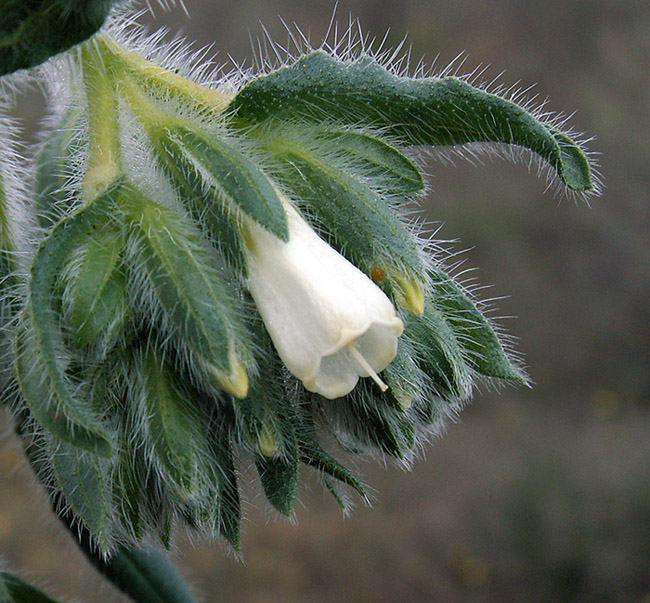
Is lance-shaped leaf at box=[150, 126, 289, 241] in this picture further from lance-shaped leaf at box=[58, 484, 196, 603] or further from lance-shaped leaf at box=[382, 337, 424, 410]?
lance-shaped leaf at box=[58, 484, 196, 603]

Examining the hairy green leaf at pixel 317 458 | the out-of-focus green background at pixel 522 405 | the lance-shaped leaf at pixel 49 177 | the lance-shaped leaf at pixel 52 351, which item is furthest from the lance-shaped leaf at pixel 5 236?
the out-of-focus green background at pixel 522 405

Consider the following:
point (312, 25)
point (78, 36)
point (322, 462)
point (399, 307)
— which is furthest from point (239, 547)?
point (312, 25)

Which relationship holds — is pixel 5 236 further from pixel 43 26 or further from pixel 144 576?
pixel 144 576

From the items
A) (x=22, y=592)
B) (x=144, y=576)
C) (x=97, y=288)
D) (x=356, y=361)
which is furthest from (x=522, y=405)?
(x=97, y=288)

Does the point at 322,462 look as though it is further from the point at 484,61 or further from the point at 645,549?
the point at 484,61

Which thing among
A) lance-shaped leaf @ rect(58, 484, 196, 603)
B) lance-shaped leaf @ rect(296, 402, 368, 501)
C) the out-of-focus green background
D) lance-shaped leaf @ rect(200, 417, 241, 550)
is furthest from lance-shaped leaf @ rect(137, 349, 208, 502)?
the out-of-focus green background

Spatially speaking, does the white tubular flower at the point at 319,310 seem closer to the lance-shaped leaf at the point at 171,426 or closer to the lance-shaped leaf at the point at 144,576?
the lance-shaped leaf at the point at 171,426
